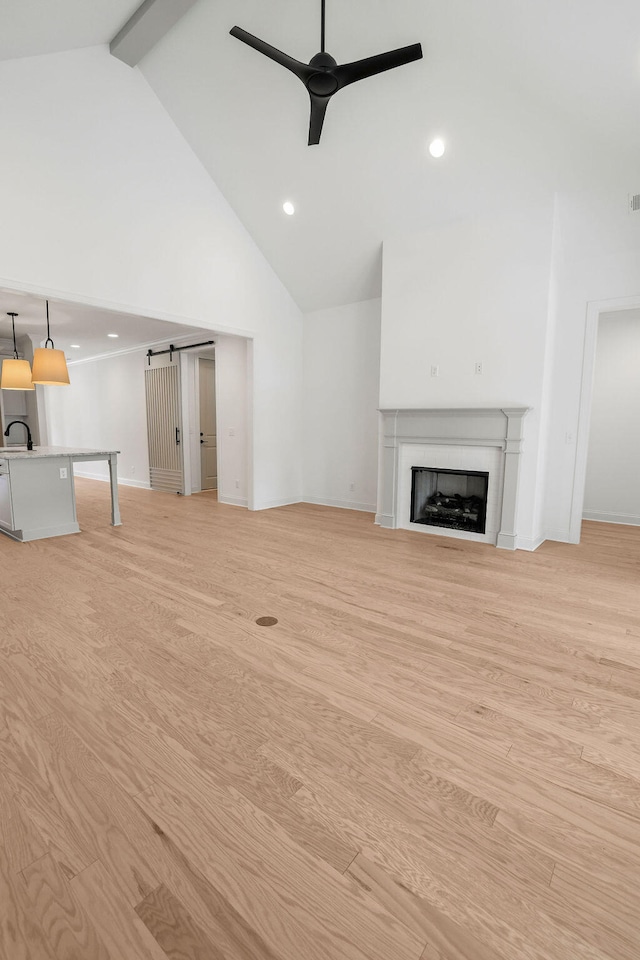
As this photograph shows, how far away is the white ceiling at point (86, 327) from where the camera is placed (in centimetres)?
554

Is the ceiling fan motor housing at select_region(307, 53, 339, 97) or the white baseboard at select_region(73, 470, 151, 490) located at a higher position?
the ceiling fan motor housing at select_region(307, 53, 339, 97)

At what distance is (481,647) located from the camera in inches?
92.8

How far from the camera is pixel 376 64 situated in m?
2.82

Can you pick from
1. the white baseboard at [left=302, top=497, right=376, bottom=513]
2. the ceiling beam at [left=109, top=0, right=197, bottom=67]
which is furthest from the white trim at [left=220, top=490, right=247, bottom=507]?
the ceiling beam at [left=109, top=0, right=197, bottom=67]

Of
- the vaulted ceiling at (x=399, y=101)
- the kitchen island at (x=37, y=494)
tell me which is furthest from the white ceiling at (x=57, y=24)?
the kitchen island at (x=37, y=494)

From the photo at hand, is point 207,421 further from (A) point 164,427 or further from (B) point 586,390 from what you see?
(B) point 586,390

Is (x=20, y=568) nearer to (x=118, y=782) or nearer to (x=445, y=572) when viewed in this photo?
(x=118, y=782)

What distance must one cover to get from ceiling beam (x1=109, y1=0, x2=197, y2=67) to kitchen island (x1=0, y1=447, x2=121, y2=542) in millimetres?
3752

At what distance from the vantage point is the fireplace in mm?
4680

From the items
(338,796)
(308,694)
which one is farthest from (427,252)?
(338,796)

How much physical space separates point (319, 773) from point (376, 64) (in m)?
3.93

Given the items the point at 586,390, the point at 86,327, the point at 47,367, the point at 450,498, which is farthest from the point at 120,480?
the point at 586,390

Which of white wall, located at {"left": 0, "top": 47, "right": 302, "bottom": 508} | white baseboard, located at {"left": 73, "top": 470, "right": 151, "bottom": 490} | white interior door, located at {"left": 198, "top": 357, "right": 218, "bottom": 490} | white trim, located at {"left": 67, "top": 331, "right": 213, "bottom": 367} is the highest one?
white wall, located at {"left": 0, "top": 47, "right": 302, "bottom": 508}

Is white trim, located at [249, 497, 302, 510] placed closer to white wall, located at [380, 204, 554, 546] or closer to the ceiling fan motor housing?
white wall, located at [380, 204, 554, 546]
